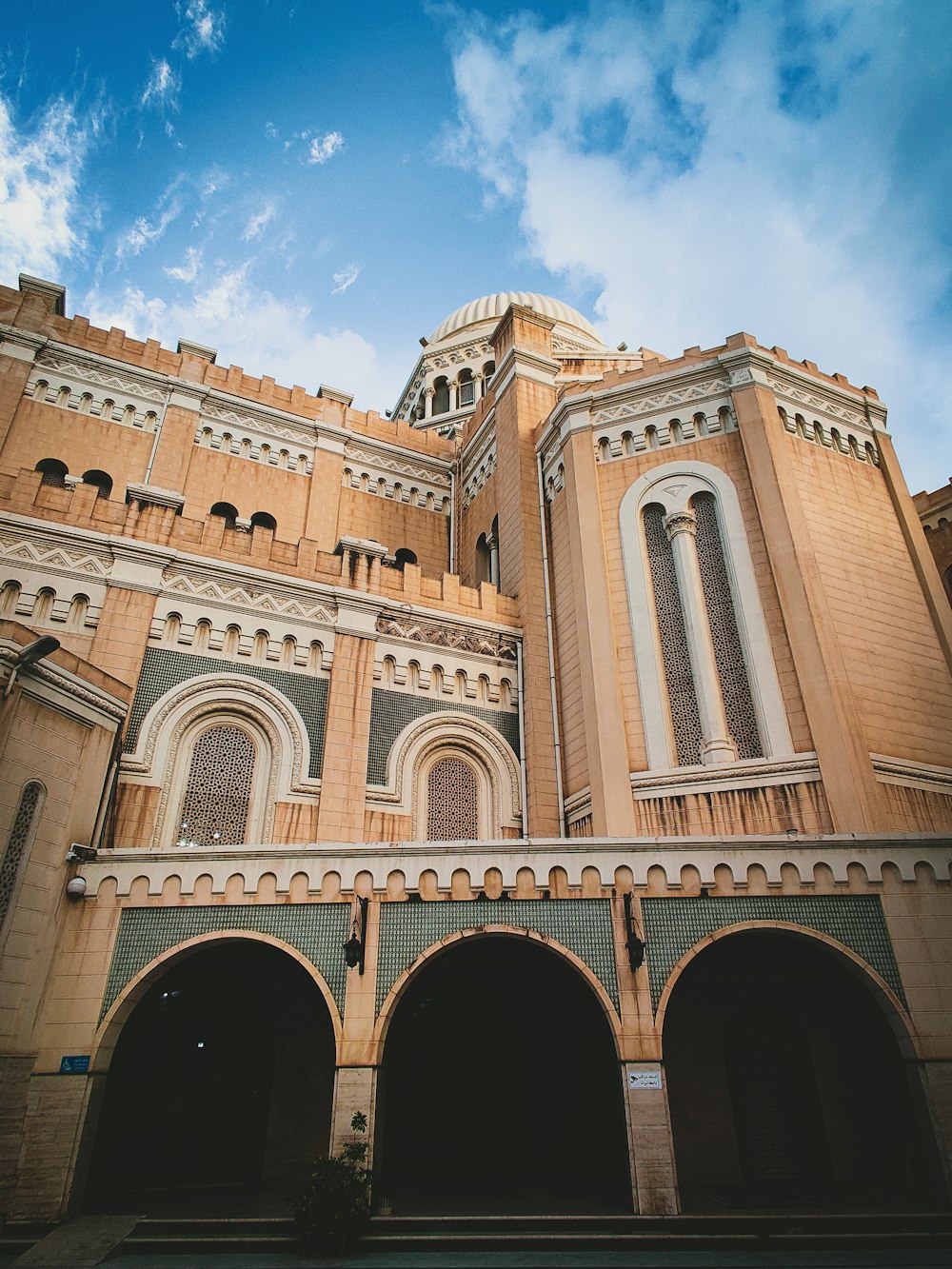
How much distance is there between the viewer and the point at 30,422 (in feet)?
62.7

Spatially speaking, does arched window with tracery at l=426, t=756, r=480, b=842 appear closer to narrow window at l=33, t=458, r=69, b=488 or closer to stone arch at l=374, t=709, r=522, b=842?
stone arch at l=374, t=709, r=522, b=842

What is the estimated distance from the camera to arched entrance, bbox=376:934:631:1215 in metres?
11.5

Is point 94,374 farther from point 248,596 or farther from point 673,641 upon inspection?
point 673,641

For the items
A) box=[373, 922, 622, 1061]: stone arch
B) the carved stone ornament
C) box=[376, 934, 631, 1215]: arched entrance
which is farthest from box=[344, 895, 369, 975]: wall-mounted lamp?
the carved stone ornament

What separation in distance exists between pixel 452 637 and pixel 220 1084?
960 centimetres

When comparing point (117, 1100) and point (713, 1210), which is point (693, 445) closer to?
point (713, 1210)

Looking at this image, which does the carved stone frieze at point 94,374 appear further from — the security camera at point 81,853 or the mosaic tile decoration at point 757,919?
the mosaic tile decoration at point 757,919

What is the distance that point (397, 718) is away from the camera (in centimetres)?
1652

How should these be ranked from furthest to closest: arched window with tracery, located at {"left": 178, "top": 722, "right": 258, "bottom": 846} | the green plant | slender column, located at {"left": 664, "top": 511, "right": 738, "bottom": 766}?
slender column, located at {"left": 664, "top": 511, "right": 738, "bottom": 766} < arched window with tracery, located at {"left": 178, "top": 722, "right": 258, "bottom": 846} < the green plant

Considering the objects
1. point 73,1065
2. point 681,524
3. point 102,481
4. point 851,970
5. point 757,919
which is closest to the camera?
point 73,1065

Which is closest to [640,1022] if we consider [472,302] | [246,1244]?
[246,1244]

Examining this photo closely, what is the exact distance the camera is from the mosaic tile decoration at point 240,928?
9.73 meters

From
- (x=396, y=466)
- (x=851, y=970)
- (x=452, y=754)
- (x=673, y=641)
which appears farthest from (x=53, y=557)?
(x=851, y=970)

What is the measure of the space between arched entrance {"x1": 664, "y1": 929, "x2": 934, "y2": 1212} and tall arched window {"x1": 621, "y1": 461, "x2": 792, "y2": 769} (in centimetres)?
379
